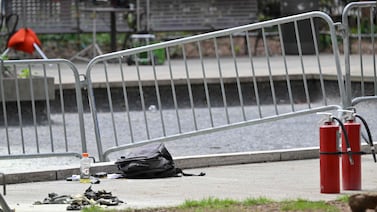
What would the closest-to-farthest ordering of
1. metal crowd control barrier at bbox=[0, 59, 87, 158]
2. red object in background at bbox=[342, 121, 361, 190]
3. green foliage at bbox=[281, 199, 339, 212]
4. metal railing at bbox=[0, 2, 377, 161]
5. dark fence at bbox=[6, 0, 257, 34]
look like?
green foliage at bbox=[281, 199, 339, 212] < red object in background at bbox=[342, 121, 361, 190] < metal railing at bbox=[0, 2, 377, 161] < metal crowd control barrier at bbox=[0, 59, 87, 158] < dark fence at bbox=[6, 0, 257, 34]

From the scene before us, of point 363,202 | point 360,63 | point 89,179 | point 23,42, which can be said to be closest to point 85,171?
point 89,179

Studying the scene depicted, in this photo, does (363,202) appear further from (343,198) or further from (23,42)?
(23,42)

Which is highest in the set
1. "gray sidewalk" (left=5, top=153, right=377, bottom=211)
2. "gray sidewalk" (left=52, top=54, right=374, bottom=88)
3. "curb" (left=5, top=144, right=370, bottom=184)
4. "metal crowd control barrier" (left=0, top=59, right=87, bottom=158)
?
"gray sidewalk" (left=52, top=54, right=374, bottom=88)

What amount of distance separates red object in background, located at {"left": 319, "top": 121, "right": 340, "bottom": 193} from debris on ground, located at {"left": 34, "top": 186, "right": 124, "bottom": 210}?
57.5 inches

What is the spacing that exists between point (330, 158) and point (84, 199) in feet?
5.80

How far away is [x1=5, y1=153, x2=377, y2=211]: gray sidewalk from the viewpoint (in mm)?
8227

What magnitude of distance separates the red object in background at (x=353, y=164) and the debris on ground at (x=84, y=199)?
1.66m

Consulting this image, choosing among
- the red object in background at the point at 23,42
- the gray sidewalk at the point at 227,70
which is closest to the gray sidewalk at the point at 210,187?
the gray sidewalk at the point at 227,70

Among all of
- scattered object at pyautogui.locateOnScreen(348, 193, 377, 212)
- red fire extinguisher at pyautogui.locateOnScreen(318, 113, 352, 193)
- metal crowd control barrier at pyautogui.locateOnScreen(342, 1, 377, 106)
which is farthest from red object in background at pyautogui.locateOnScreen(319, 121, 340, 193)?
metal crowd control barrier at pyautogui.locateOnScreen(342, 1, 377, 106)

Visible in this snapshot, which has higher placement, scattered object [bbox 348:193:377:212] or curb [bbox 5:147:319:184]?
curb [bbox 5:147:319:184]

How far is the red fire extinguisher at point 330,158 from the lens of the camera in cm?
830

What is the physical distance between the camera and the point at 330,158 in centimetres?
832

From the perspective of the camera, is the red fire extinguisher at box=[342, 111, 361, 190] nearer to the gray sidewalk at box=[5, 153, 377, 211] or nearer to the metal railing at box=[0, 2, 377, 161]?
the gray sidewalk at box=[5, 153, 377, 211]

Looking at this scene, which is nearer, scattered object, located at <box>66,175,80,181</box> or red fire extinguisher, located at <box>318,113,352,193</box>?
red fire extinguisher, located at <box>318,113,352,193</box>
